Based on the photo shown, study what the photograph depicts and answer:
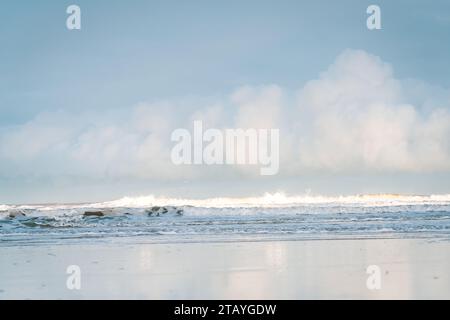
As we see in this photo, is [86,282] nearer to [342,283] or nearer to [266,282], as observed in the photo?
[266,282]

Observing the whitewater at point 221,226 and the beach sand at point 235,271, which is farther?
the whitewater at point 221,226

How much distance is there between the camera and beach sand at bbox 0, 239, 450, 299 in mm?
8773

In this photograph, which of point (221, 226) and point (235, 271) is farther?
point (221, 226)

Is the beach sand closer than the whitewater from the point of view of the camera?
Yes

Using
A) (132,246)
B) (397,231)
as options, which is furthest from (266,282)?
(397,231)

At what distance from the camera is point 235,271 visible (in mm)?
10852

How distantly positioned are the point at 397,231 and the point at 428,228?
6.18ft

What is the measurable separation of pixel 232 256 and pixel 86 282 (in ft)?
13.8

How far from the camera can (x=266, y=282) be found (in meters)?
9.58

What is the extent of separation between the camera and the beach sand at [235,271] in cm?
877

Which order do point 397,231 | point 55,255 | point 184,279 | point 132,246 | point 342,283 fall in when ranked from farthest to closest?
point 397,231 < point 132,246 < point 55,255 < point 184,279 < point 342,283
